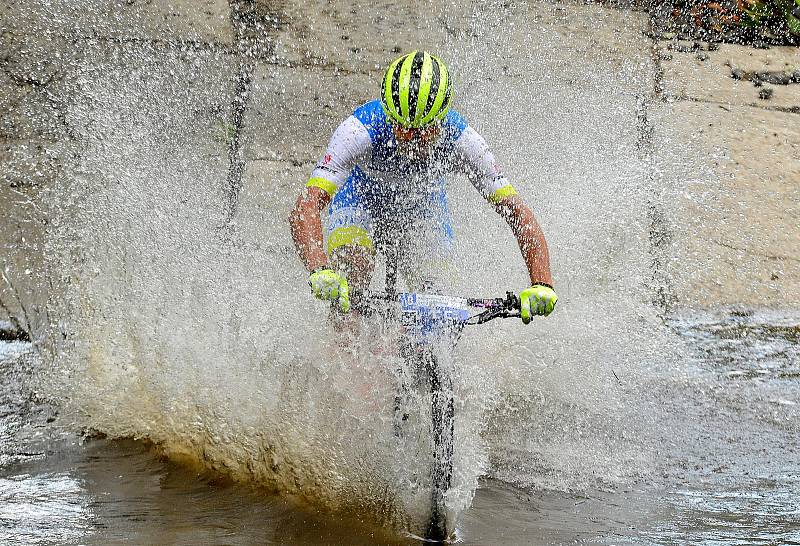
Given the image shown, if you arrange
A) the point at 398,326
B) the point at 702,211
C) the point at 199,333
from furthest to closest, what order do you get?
the point at 702,211 → the point at 199,333 → the point at 398,326

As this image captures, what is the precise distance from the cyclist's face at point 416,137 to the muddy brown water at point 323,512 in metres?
1.70

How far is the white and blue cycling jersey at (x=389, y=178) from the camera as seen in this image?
442 cm

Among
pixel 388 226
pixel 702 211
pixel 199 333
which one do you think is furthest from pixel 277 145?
pixel 702 211

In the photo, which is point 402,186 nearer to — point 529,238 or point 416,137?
point 416,137

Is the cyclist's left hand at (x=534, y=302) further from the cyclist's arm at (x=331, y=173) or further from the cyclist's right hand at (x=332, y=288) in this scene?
the cyclist's arm at (x=331, y=173)

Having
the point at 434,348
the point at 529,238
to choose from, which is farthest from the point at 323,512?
the point at 529,238

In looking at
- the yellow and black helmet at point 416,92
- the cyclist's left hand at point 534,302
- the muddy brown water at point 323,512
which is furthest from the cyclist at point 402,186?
the muddy brown water at point 323,512

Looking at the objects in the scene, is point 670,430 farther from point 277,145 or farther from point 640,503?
point 277,145

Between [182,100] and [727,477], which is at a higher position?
[182,100]

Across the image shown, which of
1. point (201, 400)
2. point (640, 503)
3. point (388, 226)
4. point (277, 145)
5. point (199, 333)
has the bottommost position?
point (640, 503)

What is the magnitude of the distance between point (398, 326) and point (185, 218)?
326 centimetres

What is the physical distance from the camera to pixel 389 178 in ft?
15.0

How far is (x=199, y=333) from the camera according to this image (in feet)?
17.2

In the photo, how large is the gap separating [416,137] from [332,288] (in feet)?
3.18
